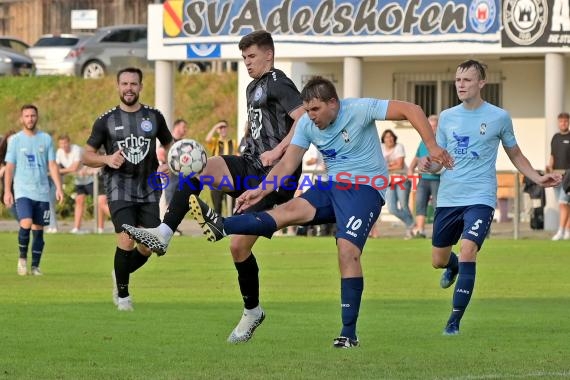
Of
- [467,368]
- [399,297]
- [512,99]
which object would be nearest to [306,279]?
[399,297]

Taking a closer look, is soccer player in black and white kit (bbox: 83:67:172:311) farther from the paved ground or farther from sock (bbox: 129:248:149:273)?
the paved ground

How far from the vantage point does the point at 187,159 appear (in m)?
10.4

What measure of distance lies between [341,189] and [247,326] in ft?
4.49

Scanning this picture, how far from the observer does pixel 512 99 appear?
3184 centimetres

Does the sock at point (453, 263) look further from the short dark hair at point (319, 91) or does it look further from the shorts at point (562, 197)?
the shorts at point (562, 197)

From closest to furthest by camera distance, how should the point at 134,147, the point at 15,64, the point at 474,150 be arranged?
the point at 474,150, the point at 134,147, the point at 15,64

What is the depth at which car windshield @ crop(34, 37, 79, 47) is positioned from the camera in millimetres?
48062

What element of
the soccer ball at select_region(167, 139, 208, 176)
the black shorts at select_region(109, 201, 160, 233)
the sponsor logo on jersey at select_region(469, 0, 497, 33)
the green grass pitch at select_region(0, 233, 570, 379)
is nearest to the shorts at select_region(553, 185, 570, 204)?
the green grass pitch at select_region(0, 233, 570, 379)

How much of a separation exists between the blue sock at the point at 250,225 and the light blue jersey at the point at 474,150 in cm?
209

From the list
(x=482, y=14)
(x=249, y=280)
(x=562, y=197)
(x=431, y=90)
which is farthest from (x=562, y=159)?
(x=249, y=280)

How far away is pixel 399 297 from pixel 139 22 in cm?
4408

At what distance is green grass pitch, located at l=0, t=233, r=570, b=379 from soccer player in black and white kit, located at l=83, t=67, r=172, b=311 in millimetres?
661

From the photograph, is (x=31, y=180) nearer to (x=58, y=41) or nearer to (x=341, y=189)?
(x=341, y=189)

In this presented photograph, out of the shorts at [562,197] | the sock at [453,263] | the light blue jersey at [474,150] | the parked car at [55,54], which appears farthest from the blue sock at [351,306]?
the parked car at [55,54]
